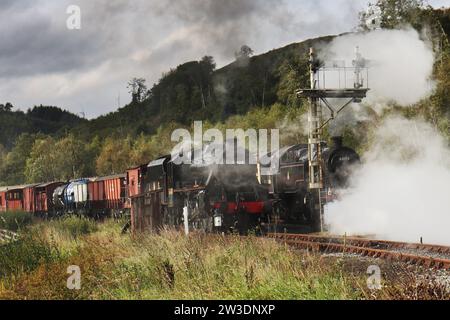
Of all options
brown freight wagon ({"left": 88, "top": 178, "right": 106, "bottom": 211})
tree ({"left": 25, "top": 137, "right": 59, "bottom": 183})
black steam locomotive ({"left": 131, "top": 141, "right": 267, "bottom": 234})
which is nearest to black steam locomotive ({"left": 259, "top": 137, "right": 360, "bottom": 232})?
black steam locomotive ({"left": 131, "top": 141, "right": 267, "bottom": 234})

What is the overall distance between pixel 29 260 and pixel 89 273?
10.1 feet

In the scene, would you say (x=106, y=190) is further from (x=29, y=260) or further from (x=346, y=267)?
(x=346, y=267)

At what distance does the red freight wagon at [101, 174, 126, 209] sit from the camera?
31891 millimetres

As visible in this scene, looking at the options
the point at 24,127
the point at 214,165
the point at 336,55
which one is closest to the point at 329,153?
the point at 214,165

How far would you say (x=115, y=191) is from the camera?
33062mm

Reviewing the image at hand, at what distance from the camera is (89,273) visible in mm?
9820

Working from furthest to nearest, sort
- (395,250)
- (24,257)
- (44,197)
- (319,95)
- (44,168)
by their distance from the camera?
1. (44,168)
2. (44,197)
3. (319,95)
4. (395,250)
5. (24,257)

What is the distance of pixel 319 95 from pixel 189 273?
1383 centimetres

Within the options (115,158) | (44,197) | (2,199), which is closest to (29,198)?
(44,197)

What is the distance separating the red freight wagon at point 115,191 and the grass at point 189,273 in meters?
18.8

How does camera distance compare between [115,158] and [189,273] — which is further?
[115,158]

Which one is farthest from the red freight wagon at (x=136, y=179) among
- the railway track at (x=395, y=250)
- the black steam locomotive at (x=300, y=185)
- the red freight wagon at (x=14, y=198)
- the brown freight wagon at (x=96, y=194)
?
the red freight wagon at (x=14, y=198)

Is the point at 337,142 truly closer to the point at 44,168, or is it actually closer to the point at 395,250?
the point at 395,250
